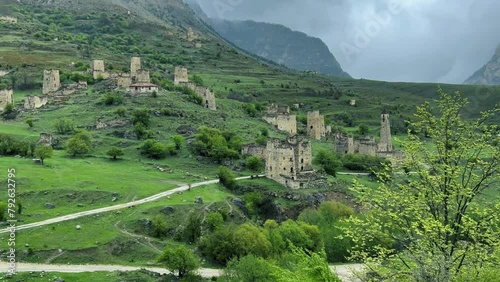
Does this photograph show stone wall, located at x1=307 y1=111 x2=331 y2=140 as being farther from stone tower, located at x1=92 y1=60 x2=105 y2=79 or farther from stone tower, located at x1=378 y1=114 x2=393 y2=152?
stone tower, located at x1=92 y1=60 x2=105 y2=79

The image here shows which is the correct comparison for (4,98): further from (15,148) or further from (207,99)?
(207,99)

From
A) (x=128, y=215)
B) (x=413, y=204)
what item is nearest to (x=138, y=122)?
(x=128, y=215)

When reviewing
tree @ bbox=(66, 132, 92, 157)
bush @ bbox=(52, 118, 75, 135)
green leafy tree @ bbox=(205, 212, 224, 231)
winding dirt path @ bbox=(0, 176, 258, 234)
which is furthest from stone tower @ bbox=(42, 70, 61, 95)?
green leafy tree @ bbox=(205, 212, 224, 231)

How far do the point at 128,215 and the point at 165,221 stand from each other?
357cm

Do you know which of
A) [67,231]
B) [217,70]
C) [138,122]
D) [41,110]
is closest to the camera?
[67,231]

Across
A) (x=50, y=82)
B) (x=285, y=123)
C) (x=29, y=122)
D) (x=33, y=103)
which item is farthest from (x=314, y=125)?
(x=50, y=82)

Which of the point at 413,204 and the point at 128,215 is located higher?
the point at 413,204

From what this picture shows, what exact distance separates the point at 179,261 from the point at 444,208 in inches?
1022

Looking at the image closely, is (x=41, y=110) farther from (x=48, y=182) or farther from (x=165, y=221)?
→ (x=165, y=221)

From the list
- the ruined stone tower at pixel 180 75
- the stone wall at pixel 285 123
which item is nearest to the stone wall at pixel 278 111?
the stone wall at pixel 285 123

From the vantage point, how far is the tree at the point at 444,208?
19.6 metres

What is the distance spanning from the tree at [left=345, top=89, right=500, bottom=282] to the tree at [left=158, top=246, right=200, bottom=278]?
22849 mm

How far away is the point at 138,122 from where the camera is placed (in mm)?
83438

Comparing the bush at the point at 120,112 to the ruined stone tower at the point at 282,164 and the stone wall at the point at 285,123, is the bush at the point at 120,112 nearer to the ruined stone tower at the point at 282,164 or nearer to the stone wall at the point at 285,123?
the ruined stone tower at the point at 282,164
